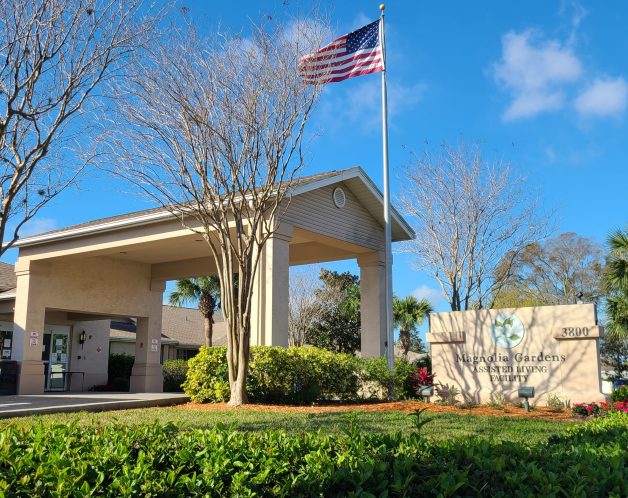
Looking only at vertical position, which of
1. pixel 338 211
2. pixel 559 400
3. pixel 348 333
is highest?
pixel 338 211

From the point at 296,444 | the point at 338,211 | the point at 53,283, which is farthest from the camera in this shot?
the point at 53,283

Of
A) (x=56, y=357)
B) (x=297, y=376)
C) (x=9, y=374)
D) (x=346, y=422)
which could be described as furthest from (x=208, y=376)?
(x=56, y=357)

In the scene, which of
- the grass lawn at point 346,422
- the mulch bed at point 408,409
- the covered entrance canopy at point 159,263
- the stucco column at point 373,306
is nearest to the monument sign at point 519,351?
the mulch bed at point 408,409

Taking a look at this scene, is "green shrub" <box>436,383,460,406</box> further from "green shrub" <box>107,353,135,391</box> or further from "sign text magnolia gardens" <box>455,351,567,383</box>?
"green shrub" <box>107,353,135,391</box>

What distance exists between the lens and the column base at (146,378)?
24562 millimetres

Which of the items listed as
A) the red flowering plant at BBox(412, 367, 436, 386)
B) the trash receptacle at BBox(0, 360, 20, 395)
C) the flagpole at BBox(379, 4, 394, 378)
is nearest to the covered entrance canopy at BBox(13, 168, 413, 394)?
the trash receptacle at BBox(0, 360, 20, 395)

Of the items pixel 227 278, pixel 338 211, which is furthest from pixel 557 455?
pixel 338 211

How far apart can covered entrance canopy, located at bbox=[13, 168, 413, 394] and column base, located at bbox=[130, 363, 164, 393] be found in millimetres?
40

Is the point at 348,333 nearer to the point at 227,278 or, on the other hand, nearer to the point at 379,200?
the point at 379,200

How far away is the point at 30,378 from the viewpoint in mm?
20516

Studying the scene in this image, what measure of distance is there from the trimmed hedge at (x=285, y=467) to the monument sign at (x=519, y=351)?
39.1 feet

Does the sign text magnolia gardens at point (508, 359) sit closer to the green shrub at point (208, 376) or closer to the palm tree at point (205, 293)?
the green shrub at point (208, 376)

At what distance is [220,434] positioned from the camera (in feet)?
14.3

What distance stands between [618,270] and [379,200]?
32.5ft
